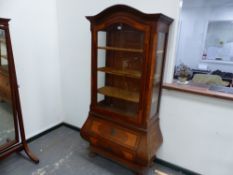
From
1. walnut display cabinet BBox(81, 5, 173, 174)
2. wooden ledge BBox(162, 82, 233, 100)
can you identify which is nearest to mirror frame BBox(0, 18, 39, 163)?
walnut display cabinet BBox(81, 5, 173, 174)

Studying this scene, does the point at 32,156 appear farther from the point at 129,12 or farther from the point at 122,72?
the point at 129,12

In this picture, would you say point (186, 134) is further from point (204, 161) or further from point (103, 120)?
point (103, 120)

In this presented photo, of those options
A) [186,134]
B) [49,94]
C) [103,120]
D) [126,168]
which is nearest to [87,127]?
[103,120]

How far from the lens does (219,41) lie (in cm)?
455

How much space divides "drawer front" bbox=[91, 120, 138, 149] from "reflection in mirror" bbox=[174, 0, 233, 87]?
3.15m

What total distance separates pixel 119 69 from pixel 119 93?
277 millimetres

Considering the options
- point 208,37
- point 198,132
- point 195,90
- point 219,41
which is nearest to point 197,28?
point 208,37

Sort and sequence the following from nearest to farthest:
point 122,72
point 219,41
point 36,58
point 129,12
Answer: point 129,12, point 122,72, point 36,58, point 219,41

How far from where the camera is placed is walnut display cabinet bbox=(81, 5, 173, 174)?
1552 millimetres

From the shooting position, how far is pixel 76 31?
236 cm

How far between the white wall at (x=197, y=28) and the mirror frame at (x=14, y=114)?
440 centimetres

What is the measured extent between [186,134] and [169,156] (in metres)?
0.38

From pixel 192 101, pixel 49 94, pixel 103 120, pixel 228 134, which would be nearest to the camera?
pixel 228 134

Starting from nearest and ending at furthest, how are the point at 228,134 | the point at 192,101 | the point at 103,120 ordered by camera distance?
the point at 228,134 < the point at 192,101 < the point at 103,120
